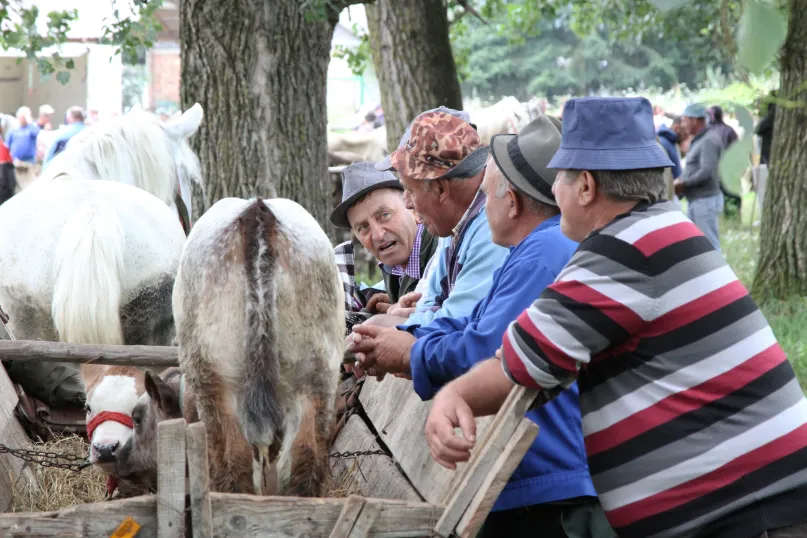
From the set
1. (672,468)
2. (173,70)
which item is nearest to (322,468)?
(672,468)

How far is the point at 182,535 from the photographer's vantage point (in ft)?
7.18

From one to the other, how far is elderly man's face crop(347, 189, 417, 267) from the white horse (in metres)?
0.86

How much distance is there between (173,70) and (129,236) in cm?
3405

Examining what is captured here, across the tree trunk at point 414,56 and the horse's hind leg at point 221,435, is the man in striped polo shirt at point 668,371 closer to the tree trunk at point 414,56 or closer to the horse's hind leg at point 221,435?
the horse's hind leg at point 221,435

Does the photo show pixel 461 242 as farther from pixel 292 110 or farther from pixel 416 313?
pixel 292 110

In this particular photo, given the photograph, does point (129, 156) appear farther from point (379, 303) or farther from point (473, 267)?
point (473, 267)

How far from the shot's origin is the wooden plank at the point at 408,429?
2.73m

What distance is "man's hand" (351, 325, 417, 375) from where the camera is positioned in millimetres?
2836

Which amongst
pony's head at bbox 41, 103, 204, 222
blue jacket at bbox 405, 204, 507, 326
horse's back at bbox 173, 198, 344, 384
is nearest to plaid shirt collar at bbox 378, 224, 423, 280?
blue jacket at bbox 405, 204, 507, 326

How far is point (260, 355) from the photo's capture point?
9.37ft

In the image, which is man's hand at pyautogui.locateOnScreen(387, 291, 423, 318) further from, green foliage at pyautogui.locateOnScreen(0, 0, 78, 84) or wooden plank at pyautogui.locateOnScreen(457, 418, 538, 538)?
green foliage at pyautogui.locateOnScreen(0, 0, 78, 84)

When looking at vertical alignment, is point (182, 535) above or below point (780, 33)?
below

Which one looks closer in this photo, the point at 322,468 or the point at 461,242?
the point at 322,468

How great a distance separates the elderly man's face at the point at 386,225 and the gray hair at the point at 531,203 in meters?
1.51
